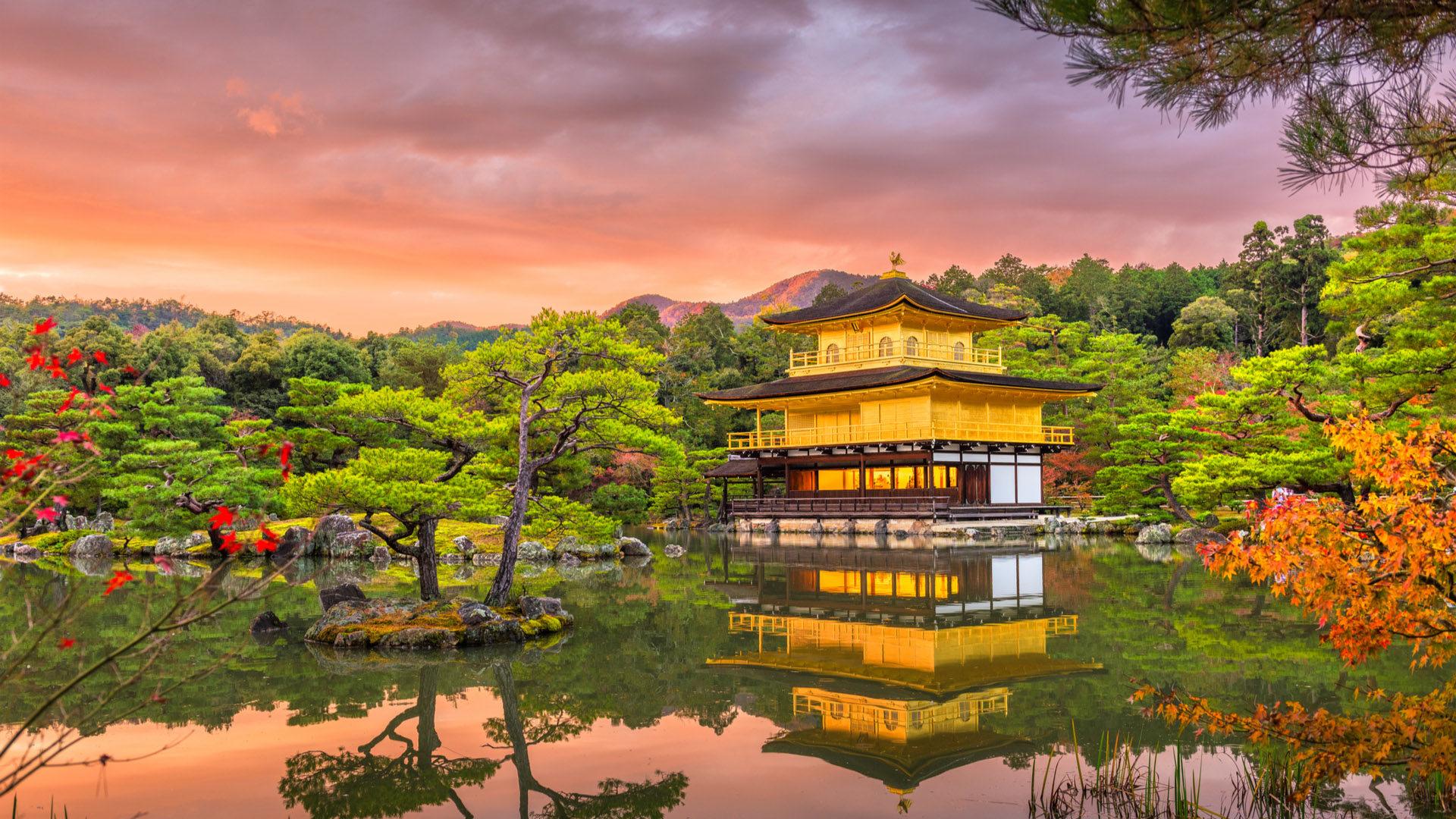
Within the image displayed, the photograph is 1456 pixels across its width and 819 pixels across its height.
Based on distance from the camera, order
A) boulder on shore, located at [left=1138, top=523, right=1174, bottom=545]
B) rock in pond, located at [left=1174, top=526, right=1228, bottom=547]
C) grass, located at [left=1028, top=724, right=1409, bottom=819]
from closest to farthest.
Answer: grass, located at [left=1028, top=724, right=1409, bottom=819] → rock in pond, located at [left=1174, top=526, right=1228, bottom=547] → boulder on shore, located at [left=1138, top=523, right=1174, bottom=545]

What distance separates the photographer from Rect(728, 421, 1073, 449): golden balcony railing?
106 ft

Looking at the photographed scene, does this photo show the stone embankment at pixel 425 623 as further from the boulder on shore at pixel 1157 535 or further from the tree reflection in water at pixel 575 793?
the boulder on shore at pixel 1157 535

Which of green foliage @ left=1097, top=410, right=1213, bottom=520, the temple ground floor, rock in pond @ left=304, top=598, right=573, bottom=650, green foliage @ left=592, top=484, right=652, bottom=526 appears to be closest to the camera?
rock in pond @ left=304, top=598, right=573, bottom=650

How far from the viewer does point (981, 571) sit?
19656mm

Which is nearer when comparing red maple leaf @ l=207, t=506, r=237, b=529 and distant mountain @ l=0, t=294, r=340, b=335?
red maple leaf @ l=207, t=506, r=237, b=529

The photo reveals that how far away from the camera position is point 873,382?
109 ft

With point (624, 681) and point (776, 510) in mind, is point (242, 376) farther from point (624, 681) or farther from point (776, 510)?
point (624, 681)

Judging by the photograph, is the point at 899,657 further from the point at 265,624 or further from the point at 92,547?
the point at 92,547

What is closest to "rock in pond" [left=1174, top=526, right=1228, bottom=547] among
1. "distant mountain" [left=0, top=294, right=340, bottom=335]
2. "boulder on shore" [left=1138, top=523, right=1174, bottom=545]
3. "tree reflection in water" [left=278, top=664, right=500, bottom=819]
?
"boulder on shore" [left=1138, top=523, right=1174, bottom=545]

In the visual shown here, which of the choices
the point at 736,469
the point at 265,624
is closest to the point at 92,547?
the point at 265,624

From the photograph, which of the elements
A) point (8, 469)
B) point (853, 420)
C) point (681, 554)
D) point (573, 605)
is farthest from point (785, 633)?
point (853, 420)

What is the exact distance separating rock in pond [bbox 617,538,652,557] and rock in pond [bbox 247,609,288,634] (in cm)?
1273

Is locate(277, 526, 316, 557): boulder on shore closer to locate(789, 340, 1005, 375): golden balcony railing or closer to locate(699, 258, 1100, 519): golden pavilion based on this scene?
locate(699, 258, 1100, 519): golden pavilion

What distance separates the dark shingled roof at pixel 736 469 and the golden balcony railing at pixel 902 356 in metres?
3.87
